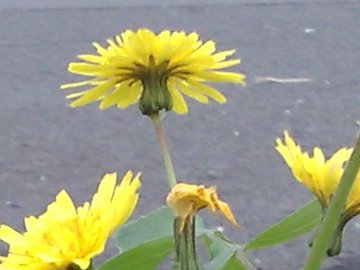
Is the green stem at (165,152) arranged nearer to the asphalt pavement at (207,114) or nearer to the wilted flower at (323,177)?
the wilted flower at (323,177)

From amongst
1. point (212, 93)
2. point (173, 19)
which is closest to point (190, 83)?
point (212, 93)

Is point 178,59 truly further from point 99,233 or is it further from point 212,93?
point 99,233

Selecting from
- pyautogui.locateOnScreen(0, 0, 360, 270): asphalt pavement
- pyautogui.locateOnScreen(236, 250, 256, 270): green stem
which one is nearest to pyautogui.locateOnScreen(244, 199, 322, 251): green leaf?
pyautogui.locateOnScreen(236, 250, 256, 270): green stem

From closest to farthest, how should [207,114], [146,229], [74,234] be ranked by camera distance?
[74,234] < [146,229] < [207,114]

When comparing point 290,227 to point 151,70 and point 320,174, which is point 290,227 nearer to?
point 320,174

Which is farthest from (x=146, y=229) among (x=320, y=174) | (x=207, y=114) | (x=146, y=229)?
(x=207, y=114)
